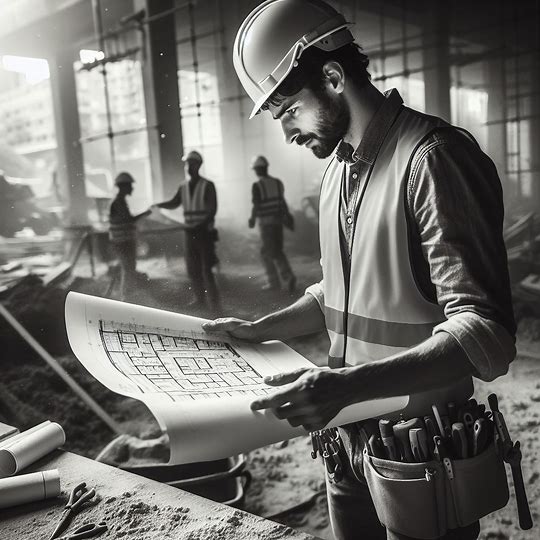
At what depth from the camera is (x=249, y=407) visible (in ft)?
2.57

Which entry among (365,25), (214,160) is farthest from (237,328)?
(365,25)

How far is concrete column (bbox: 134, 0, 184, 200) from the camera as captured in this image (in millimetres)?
2652

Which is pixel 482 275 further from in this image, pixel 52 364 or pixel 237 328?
pixel 52 364

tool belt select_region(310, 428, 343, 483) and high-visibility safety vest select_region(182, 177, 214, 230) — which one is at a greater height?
high-visibility safety vest select_region(182, 177, 214, 230)

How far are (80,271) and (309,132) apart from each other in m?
1.93

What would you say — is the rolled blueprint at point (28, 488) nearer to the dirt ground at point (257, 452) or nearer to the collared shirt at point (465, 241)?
the collared shirt at point (465, 241)

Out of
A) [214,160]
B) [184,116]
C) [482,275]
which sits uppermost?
[184,116]

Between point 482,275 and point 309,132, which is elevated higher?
point 309,132

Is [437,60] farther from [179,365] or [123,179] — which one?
[179,365]

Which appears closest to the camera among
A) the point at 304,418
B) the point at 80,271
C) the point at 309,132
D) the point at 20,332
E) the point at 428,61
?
the point at 304,418

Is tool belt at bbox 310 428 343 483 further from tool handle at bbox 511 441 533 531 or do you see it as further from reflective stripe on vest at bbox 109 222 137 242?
reflective stripe on vest at bbox 109 222 137 242

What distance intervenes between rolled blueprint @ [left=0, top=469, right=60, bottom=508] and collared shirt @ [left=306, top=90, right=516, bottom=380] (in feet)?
2.43

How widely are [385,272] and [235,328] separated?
326 millimetres

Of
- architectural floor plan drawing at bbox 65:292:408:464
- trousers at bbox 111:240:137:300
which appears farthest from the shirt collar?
trousers at bbox 111:240:137:300
